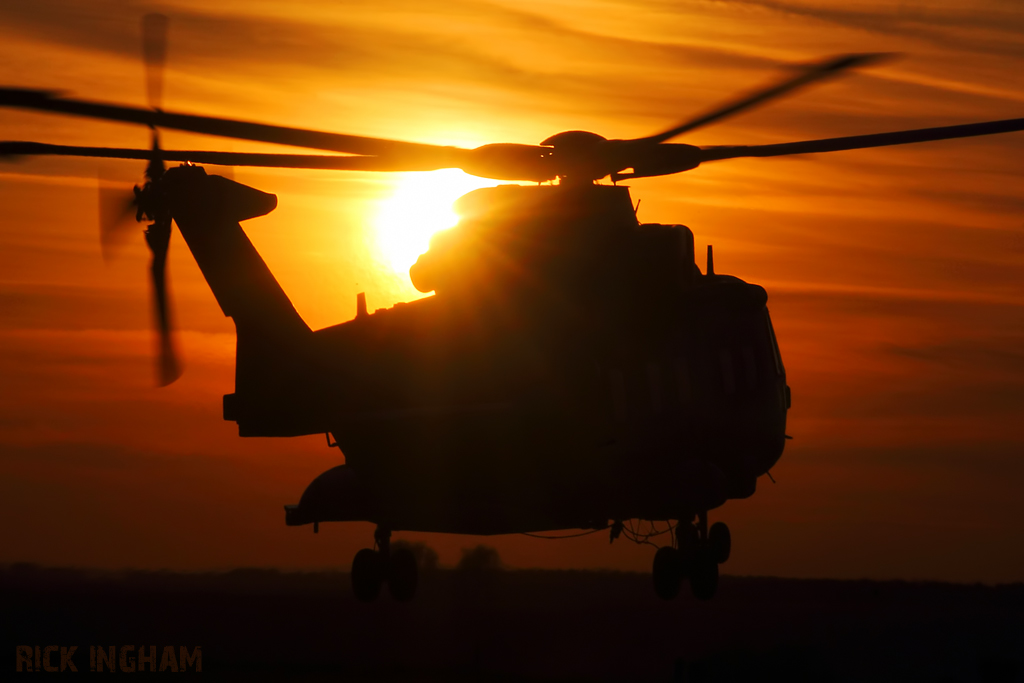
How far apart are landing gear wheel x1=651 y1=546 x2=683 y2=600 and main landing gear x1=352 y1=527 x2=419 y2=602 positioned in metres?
4.49

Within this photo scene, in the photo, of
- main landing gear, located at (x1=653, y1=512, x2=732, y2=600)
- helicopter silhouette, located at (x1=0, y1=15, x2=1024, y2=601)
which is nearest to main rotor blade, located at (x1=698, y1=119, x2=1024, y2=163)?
helicopter silhouette, located at (x1=0, y1=15, x2=1024, y2=601)

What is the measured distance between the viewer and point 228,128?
1264 cm

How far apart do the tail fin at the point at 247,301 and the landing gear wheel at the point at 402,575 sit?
11.1 ft

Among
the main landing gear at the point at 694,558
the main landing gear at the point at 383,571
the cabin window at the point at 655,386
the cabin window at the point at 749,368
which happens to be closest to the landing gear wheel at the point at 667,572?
the main landing gear at the point at 694,558

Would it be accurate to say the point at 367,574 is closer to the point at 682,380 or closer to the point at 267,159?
the point at 682,380

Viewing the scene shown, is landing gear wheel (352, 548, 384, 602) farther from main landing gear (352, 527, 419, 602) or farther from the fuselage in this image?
the fuselage

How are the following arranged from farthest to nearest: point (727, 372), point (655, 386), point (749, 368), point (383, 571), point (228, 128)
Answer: point (383, 571) < point (749, 368) < point (727, 372) < point (655, 386) < point (228, 128)

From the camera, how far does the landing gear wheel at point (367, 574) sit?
65.2 ft

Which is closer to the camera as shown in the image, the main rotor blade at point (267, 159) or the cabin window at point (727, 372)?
the main rotor blade at point (267, 159)

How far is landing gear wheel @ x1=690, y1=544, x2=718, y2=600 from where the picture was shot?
17.9m

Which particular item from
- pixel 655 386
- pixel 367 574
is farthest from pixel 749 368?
pixel 367 574

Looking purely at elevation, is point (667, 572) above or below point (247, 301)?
below

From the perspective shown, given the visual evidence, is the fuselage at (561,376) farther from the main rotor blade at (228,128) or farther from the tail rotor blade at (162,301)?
the tail rotor blade at (162,301)

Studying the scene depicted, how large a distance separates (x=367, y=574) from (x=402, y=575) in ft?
2.05
